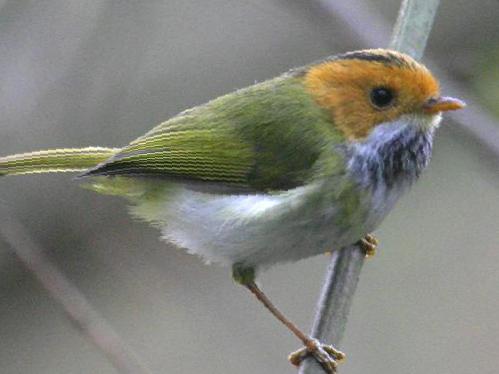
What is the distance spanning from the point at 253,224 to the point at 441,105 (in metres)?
0.88

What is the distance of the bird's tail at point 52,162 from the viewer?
5.27 meters

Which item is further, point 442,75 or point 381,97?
point 442,75

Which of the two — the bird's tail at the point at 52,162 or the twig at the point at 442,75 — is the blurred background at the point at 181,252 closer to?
the twig at the point at 442,75

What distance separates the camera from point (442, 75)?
4.93 m

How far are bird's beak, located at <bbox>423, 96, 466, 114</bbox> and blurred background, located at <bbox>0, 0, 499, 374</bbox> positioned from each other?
82mm

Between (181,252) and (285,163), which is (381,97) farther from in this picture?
(181,252)

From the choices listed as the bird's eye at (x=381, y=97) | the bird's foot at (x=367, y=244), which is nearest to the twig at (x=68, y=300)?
the bird's foot at (x=367, y=244)

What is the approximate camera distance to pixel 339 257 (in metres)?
5.04

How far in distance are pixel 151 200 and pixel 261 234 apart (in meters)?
0.58

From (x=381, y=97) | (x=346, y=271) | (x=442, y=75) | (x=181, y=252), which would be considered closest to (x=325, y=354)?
(x=346, y=271)

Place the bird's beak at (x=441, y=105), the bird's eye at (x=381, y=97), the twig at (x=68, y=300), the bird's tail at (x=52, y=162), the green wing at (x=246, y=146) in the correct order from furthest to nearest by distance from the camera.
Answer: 1. the bird's tail at (x=52, y=162)
2. the green wing at (x=246, y=146)
3. the bird's eye at (x=381, y=97)
4. the bird's beak at (x=441, y=105)
5. the twig at (x=68, y=300)

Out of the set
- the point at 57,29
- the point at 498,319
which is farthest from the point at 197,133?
the point at 498,319

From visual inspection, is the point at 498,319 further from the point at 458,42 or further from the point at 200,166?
the point at 200,166

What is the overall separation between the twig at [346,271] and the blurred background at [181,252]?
120 millimetres
